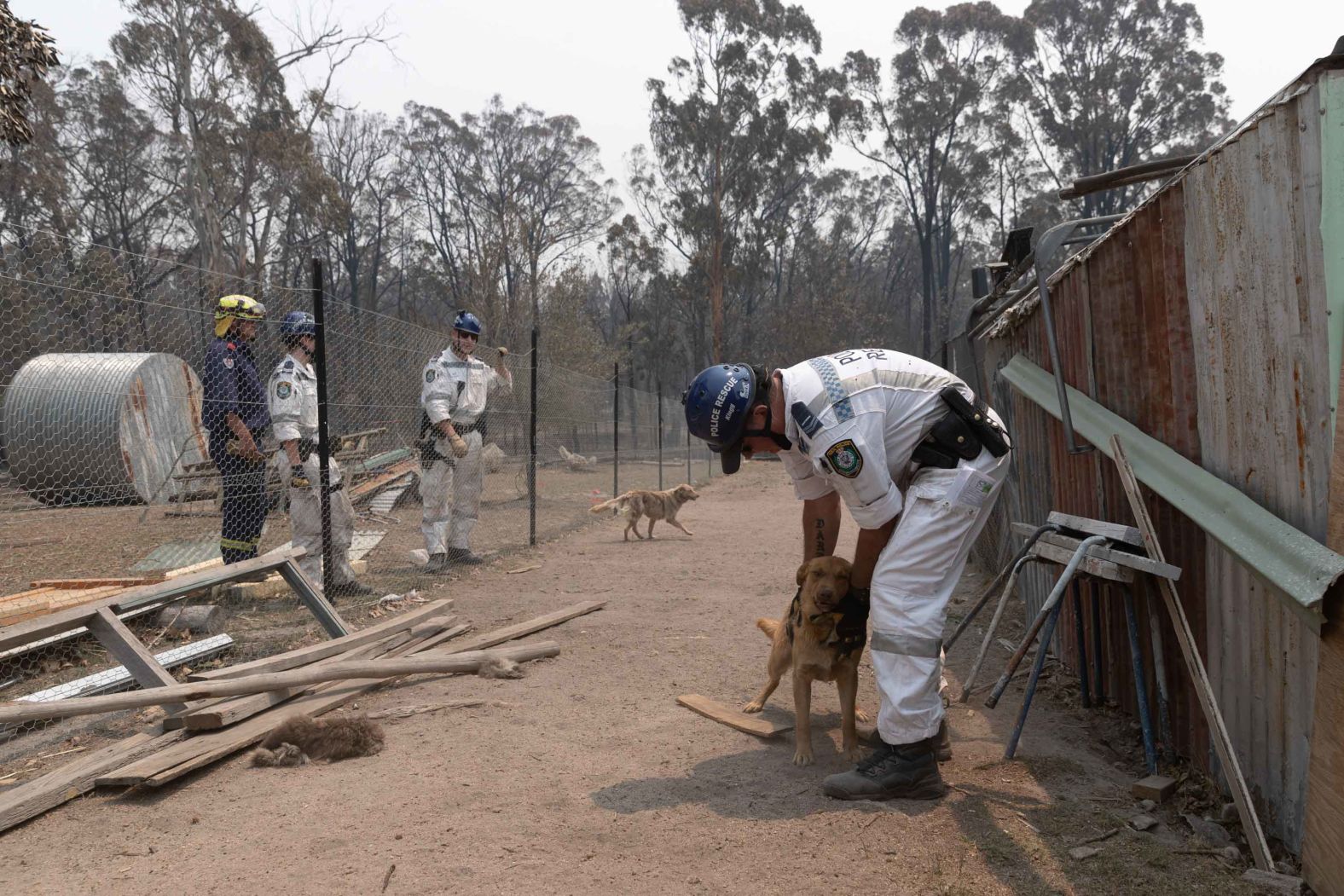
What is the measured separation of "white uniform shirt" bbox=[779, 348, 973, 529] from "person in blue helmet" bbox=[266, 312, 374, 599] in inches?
182

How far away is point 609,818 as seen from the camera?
344 centimetres

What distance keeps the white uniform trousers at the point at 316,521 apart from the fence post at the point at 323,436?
0.11m

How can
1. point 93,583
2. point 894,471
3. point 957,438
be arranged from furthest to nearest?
1. point 93,583
2. point 894,471
3. point 957,438

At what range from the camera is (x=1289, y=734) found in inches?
114

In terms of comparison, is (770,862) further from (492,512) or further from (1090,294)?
(492,512)

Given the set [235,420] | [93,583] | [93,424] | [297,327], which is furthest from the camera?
[93,424]

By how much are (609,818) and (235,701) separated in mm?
2075

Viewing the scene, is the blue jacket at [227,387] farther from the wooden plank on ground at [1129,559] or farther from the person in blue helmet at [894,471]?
the wooden plank on ground at [1129,559]

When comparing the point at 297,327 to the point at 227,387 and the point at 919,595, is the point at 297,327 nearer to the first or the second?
the point at 227,387

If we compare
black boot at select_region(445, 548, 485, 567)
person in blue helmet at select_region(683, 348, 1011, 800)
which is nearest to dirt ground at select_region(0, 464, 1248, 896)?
person in blue helmet at select_region(683, 348, 1011, 800)

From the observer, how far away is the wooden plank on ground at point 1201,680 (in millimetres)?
2879

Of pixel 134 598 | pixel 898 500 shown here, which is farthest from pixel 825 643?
pixel 134 598

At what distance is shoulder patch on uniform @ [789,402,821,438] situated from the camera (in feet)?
11.6

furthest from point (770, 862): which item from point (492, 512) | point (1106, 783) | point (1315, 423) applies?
point (492, 512)
